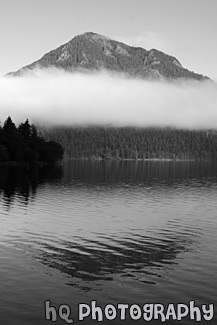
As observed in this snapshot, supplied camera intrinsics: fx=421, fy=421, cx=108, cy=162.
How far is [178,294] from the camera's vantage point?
27.7 meters

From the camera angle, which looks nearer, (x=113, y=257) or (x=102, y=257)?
(x=102, y=257)

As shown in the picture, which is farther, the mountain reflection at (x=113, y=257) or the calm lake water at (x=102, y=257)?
the mountain reflection at (x=113, y=257)

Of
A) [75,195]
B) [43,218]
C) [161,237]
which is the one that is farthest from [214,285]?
[75,195]

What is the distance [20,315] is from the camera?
78.1ft

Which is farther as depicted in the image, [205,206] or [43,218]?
[205,206]

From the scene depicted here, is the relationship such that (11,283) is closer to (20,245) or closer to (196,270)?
(20,245)

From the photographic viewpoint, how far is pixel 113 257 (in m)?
36.8

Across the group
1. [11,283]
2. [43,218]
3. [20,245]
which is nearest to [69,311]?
[11,283]

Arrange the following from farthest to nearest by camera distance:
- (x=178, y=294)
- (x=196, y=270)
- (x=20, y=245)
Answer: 1. (x=20, y=245)
2. (x=196, y=270)
3. (x=178, y=294)

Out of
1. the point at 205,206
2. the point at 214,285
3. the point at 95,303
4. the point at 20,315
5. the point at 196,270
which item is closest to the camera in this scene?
the point at 20,315

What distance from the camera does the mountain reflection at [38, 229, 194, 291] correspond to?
31.5m

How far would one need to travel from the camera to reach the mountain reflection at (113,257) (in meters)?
31.5

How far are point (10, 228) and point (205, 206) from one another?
39.6 metres

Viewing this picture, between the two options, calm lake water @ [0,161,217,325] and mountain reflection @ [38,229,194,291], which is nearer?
calm lake water @ [0,161,217,325]
